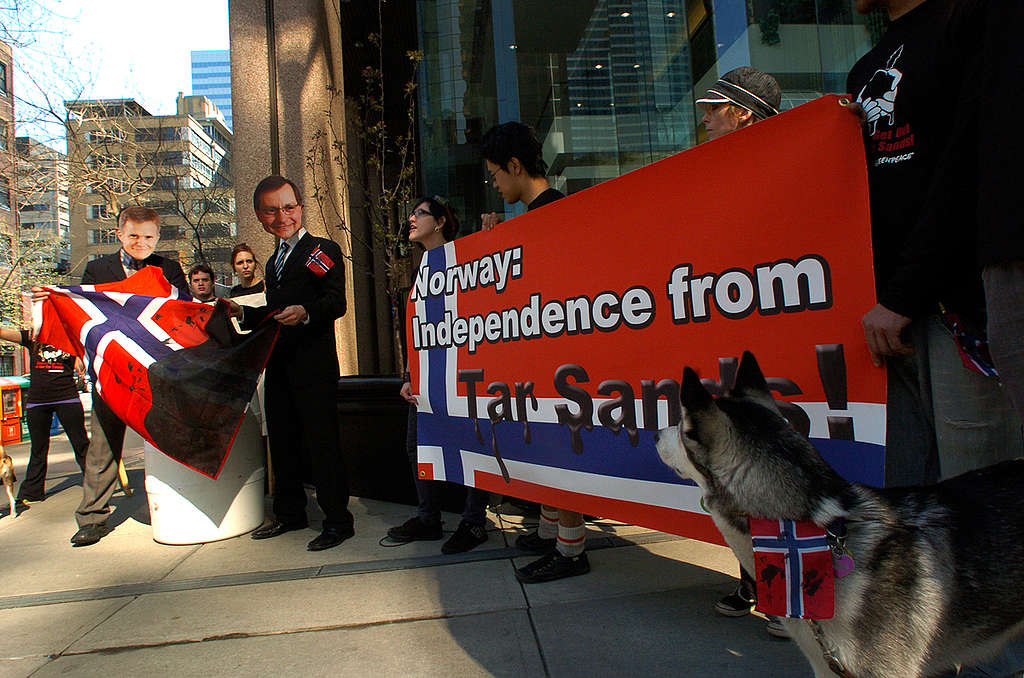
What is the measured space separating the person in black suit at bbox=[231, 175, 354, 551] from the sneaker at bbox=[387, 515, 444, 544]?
36 centimetres

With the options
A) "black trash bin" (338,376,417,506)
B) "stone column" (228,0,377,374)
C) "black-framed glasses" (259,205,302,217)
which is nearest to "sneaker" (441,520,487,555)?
"black trash bin" (338,376,417,506)

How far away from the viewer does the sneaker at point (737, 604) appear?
2.58 m

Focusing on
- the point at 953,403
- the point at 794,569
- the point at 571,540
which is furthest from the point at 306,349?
the point at 953,403

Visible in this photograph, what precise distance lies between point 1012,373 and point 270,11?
740 centimetres

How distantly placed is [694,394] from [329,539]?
3223 mm

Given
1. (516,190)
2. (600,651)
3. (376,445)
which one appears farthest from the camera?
(376,445)

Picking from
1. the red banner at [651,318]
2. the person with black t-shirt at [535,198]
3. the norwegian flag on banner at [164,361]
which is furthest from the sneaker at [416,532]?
the norwegian flag on banner at [164,361]

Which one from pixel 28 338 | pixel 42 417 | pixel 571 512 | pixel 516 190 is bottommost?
pixel 571 512

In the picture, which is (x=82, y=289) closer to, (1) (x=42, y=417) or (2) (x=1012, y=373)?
(1) (x=42, y=417)

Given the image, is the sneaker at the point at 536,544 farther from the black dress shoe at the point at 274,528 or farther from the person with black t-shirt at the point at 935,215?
the person with black t-shirt at the point at 935,215

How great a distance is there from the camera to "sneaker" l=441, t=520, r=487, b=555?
12.1 ft

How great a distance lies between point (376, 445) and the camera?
16.7 ft

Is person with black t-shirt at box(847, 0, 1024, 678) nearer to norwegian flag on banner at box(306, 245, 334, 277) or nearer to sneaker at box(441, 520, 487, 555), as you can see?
sneaker at box(441, 520, 487, 555)

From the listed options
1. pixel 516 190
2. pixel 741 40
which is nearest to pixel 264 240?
pixel 516 190
